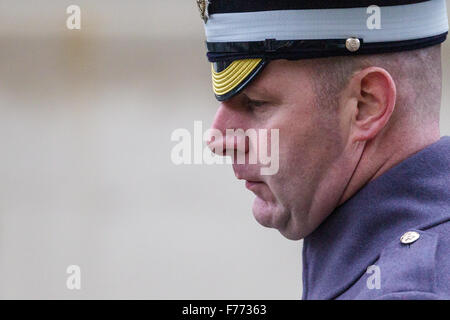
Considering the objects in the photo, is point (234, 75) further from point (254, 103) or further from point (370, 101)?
point (370, 101)

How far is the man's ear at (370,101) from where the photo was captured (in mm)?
997

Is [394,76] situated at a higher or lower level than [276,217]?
higher

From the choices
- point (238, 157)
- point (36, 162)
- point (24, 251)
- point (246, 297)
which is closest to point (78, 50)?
point (36, 162)

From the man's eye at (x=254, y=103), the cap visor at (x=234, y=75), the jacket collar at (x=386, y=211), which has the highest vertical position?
the cap visor at (x=234, y=75)

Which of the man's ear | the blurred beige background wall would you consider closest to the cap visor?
the man's ear

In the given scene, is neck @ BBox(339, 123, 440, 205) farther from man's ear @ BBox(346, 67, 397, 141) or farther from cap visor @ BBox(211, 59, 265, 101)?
cap visor @ BBox(211, 59, 265, 101)

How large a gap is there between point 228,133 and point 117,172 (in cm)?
272

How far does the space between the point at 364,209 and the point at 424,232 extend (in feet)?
0.28

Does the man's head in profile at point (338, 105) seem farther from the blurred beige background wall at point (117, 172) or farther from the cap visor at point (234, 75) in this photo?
the blurred beige background wall at point (117, 172)

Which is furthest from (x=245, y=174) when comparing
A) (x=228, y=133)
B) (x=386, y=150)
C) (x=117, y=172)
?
(x=117, y=172)

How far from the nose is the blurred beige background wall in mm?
2085

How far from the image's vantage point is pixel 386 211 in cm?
101

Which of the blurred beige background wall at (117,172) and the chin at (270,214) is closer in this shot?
the chin at (270,214)

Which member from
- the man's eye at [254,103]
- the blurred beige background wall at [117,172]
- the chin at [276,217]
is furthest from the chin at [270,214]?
the blurred beige background wall at [117,172]
